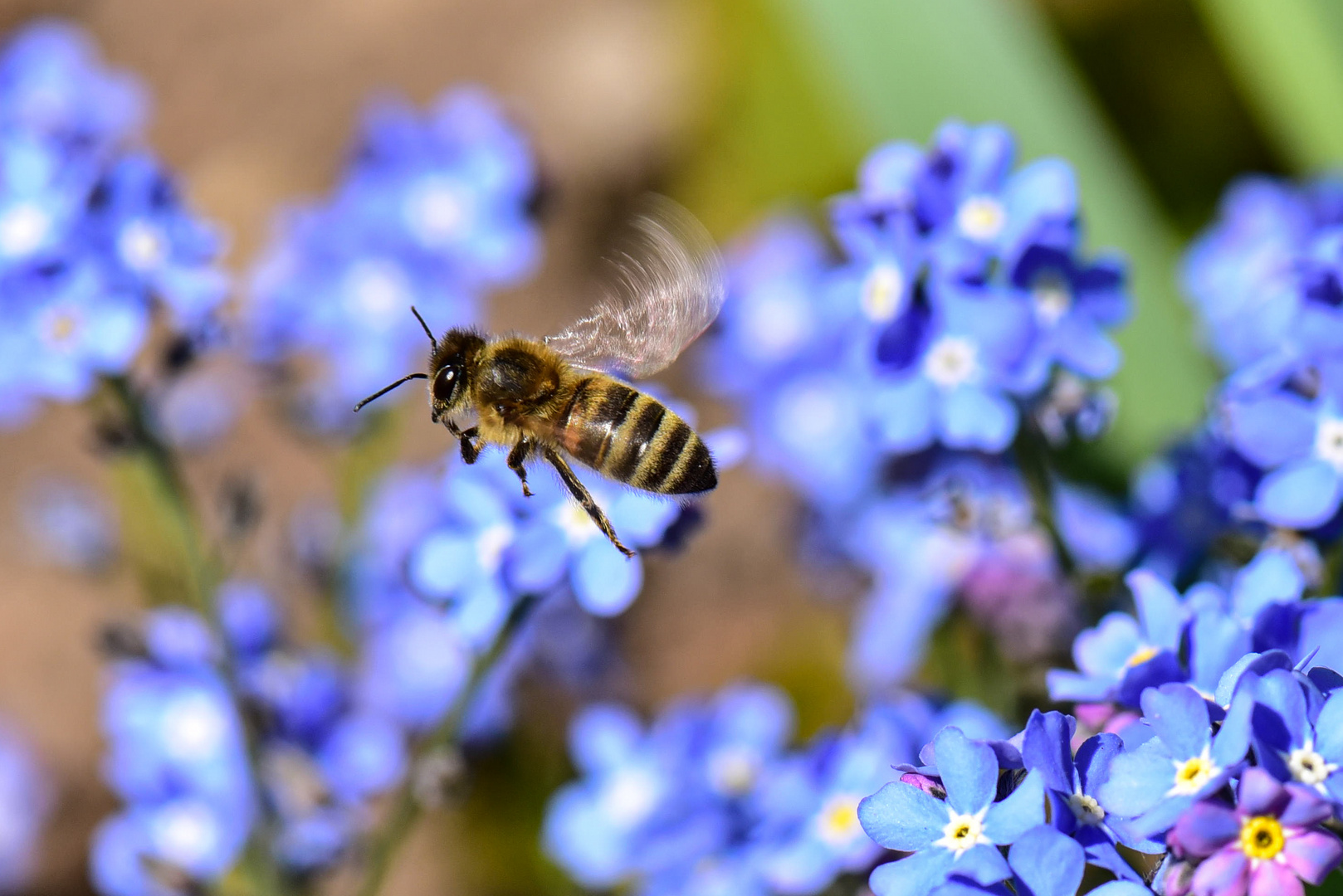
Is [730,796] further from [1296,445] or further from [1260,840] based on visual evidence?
[1260,840]

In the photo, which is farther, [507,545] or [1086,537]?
[1086,537]

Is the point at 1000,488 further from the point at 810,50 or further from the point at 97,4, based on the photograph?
the point at 97,4

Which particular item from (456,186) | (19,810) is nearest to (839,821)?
(456,186)

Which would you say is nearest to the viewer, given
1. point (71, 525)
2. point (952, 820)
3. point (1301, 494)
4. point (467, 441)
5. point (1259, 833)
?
point (1259, 833)

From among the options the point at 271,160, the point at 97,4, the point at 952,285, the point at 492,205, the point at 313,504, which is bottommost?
the point at 952,285

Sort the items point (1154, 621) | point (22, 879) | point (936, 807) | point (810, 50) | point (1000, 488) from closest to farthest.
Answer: point (936, 807) < point (1154, 621) < point (1000, 488) < point (22, 879) < point (810, 50)

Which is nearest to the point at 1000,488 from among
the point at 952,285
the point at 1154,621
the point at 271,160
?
the point at 952,285

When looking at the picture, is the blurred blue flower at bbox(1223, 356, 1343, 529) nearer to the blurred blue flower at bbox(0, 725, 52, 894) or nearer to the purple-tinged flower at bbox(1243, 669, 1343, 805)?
the purple-tinged flower at bbox(1243, 669, 1343, 805)
